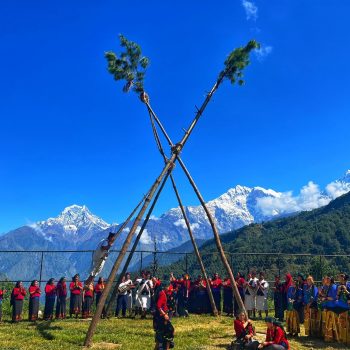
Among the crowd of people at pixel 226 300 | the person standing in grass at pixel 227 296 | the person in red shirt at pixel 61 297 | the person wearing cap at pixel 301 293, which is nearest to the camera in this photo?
the crowd of people at pixel 226 300

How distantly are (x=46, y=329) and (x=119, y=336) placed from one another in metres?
3.12

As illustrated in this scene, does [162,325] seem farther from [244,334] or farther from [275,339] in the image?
[275,339]

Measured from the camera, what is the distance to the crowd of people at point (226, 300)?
52.4 feet

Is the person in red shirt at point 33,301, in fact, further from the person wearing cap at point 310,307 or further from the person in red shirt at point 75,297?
the person wearing cap at point 310,307

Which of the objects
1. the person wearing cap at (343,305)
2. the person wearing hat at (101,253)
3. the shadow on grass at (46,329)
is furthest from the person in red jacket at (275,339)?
the shadow on grass at (46,329)

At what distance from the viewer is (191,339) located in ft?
51.6

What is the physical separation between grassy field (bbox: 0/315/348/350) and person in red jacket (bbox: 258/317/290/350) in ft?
8.81

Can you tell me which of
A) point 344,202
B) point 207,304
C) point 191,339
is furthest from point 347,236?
point 191,339

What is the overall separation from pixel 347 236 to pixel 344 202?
5526 cm

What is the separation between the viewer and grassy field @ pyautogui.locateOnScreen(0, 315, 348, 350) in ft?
47.4

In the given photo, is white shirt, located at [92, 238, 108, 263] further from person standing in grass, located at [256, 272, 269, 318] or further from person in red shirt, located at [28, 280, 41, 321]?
person standing in grass, located at [256, 272, 269, 318]

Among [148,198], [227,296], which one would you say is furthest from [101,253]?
[227,296]

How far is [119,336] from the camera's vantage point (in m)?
16.1

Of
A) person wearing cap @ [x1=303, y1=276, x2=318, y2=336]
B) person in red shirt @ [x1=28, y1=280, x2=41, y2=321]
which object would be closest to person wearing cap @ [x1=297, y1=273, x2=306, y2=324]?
person wearing cap @ [x1=303, y1=276, x2=318, y2=336]
